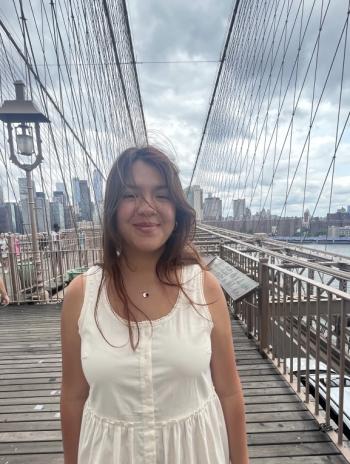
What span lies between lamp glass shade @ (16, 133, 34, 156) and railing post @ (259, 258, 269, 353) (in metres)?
3.75

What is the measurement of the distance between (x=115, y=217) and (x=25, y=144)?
4456mm

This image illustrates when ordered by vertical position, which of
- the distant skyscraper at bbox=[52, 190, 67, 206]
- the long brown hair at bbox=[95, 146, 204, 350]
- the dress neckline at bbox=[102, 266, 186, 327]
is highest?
the distant skyscraper at bbox=[52, 190, 67, 206]

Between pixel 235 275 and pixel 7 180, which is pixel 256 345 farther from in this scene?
pixel 7 180

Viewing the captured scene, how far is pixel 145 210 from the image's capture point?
70 centimetres

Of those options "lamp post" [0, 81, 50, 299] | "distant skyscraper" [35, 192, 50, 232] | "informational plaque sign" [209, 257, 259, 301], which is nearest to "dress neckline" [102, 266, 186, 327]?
"informational plaque sign" [209, 257, 259, 301]

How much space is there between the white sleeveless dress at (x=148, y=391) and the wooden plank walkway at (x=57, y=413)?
1181mm

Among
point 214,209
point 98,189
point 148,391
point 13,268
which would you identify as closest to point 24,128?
point 13,268

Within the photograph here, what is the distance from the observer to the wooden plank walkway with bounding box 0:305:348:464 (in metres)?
1.62

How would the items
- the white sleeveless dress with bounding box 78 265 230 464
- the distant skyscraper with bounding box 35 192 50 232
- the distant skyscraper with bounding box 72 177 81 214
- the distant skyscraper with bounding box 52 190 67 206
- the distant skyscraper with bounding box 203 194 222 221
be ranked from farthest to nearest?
the distant skyscraper with bounding box 203 194 222 221 → the distant skyscraper with bounding box 52 190 67 206 → the distant skyscraper with bounding box 72 177 81 214 → the distant skyscraper with bounding box 35 192 50 232 → the white sleeveless dress with bounding box 78 265 230 464

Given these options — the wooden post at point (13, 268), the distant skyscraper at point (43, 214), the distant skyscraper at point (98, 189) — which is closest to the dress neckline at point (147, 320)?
the distant skyscraper at point (98, 189)

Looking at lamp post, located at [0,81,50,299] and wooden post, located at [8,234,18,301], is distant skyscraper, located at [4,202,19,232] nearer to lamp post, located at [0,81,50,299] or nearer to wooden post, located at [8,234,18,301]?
wooden post, located at [8,234,18,301]

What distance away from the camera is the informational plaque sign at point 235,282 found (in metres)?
2.48

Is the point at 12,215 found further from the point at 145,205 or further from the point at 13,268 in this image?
the point at 145,205

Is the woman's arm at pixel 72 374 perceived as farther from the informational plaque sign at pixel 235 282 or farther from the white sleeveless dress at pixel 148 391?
the informational plaque sign at pixel 235 282
